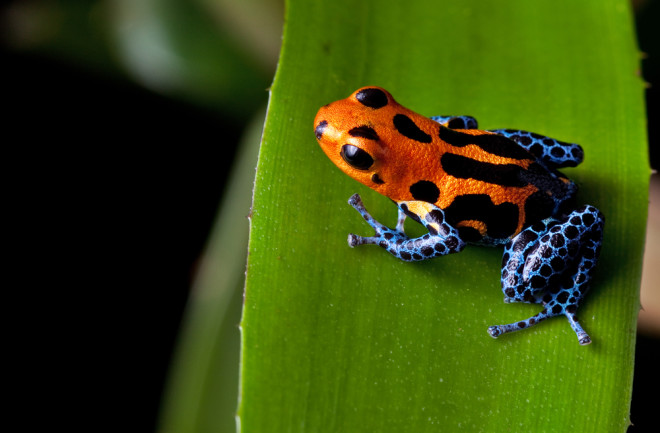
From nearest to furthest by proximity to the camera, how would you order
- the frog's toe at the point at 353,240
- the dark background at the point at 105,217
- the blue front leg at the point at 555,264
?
the frog's toe at the point at 353,240, the blue front leg at the point at 555,264, the dark background at the point at 105,217

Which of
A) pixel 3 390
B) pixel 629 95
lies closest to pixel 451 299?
pixel 629 95

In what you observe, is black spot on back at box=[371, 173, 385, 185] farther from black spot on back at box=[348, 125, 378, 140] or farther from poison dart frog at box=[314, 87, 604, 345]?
black spot on back at box=[348, 125, 378, 140]

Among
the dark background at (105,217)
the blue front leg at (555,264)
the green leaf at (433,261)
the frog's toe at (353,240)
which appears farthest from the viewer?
the dark background at (105,217)

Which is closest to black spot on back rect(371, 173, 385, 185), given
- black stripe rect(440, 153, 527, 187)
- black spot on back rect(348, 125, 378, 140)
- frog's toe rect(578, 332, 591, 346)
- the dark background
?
black spot on back rect(348, 125, 378, 140)

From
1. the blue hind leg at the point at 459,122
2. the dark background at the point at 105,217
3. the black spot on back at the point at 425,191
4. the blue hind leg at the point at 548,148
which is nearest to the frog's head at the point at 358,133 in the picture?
the black spot on back at the point at 425,191

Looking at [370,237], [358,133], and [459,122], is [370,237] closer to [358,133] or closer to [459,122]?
[358,133]

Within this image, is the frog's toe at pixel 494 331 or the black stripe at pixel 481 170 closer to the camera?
the frog's toe at pixel 494 331

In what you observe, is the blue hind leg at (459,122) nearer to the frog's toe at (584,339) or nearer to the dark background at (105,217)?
the frog's toe at (584,339)

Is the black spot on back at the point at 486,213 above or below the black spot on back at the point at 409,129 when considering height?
below
